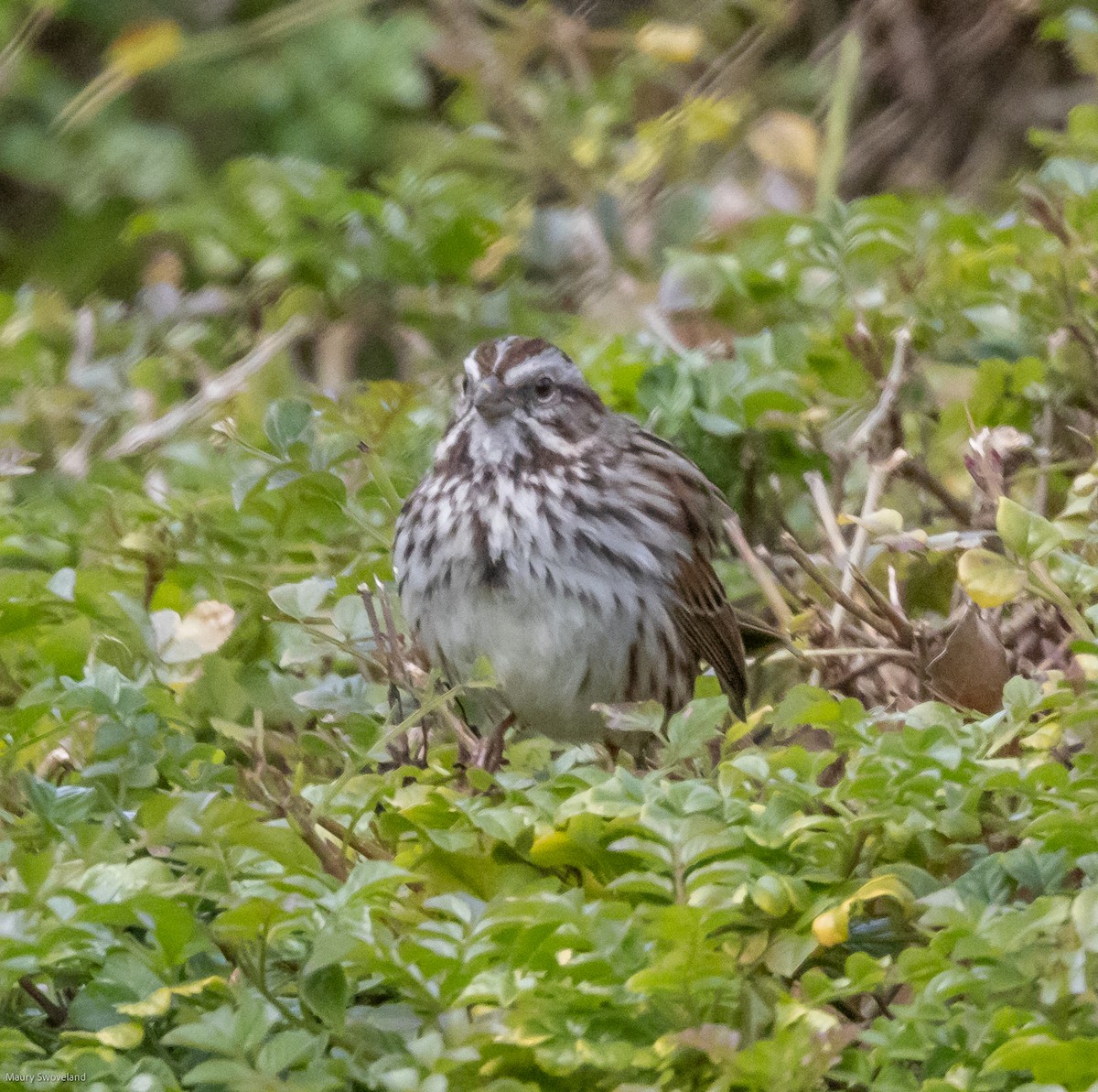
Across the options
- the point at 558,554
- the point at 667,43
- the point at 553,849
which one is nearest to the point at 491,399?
the point at 558,554

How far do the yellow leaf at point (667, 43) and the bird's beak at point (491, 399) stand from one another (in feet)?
8.38

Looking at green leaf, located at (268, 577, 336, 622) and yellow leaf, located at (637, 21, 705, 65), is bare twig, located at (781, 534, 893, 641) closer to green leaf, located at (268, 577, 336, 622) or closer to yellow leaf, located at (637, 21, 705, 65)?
green leaf, located at (268, 577, 336, 622)

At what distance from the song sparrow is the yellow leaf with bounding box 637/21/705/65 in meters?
2.40

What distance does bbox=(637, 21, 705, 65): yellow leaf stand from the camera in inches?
220

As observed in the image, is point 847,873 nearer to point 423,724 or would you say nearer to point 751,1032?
point 751,1032

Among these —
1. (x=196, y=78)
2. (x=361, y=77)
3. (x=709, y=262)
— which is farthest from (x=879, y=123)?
(x=709, y=262)

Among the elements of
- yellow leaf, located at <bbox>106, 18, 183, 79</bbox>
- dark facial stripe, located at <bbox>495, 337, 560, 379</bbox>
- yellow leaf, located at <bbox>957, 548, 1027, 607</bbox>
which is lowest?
yellow leaf, located at <bbox>957, 548, 1027, 607</bbox>

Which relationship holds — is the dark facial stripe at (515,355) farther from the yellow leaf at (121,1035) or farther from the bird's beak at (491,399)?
the yellow leaf at (121,1035)

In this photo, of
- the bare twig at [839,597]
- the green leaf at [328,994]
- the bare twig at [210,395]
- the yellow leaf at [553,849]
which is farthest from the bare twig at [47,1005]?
the bare twig at [210,395]

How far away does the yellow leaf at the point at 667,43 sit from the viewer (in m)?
5.58

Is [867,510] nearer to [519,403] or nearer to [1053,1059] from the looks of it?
[519,403]

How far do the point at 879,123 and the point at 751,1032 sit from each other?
531 centimetres

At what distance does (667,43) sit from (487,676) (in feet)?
11.7

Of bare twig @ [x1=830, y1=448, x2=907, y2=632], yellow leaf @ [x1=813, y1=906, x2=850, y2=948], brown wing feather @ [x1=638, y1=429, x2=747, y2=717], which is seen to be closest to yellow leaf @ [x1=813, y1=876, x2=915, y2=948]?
yellow leaf @ [x1=813, y1=906, x2=850, y2=948]
